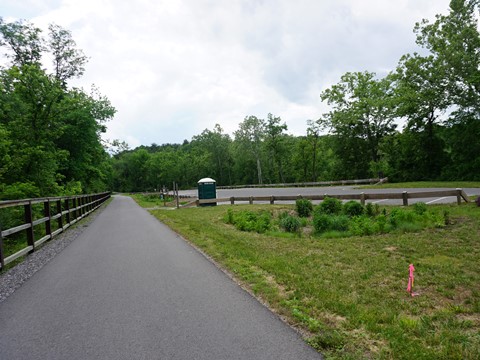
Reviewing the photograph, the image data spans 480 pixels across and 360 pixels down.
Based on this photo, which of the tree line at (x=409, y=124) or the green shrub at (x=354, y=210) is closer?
the green shrub at (x=354, y=210)

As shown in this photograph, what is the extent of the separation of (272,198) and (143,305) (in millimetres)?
14271

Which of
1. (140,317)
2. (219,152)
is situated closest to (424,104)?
(140,317)

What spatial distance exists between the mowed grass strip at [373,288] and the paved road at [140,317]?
1.25 feet

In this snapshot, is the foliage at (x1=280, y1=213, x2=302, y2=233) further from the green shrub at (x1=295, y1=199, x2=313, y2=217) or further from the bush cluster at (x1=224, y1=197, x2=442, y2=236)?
the green shrub at (x1=295, y1=199, x2=313, y2=217)

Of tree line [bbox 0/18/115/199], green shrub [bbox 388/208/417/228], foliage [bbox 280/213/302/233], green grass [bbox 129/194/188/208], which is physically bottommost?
green grass [bbox 129/194/188/208]

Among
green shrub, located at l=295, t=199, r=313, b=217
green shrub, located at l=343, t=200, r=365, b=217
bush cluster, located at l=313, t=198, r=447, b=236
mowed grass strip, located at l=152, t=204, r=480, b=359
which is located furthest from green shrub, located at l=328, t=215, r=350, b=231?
green shrub, located at l=295, t=199, r=313, b=217

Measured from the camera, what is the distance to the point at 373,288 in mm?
4309

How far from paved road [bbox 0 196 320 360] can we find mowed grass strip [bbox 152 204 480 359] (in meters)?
0.38

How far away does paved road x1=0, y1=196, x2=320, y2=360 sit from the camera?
2797 millimetres

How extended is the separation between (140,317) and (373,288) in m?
3.13

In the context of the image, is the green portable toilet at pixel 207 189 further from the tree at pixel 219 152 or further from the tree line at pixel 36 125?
the tree at pixel 219 152

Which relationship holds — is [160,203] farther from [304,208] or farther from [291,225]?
[291,225]

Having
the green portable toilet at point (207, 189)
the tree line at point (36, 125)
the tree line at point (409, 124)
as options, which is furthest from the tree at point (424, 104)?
the tree line at point (36, 125)

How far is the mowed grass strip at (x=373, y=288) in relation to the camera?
2816 mm
